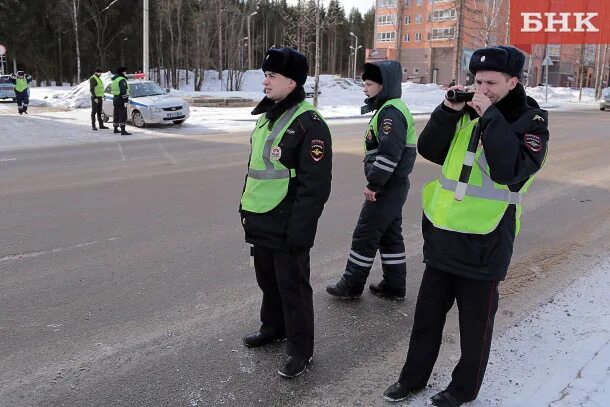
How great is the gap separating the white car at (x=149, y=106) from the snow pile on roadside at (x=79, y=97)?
261 inches

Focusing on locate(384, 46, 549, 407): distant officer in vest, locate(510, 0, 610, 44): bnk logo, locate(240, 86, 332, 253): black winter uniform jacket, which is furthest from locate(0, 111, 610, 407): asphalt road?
locate(510, 0, 610, 44): bnk logo

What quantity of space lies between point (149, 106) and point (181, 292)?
14.4 meters

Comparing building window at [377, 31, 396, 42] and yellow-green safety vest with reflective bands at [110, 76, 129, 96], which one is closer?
yellow-green safety vest with reflective bands at [110, 76, 129, 96]

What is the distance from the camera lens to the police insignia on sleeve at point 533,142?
2.55 m

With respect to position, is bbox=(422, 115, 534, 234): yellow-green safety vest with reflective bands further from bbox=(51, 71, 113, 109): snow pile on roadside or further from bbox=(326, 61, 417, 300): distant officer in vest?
bbox=(51, 71, 113, 109): snow pile on roadside

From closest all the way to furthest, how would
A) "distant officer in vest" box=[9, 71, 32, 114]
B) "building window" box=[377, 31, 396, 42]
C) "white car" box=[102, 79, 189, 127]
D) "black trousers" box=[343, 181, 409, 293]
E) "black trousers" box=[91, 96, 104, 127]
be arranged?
1. "black trousers" box=[343, 181, 409, 293]
2. "black trousers" box=[91, 96, 104, 127]
3. "white car" box=[102, 79, 189, 127]
4. "distant officer in vest" box=[9, 71, 32, 114]
5. "building window" box=[377, 31, 396, 42]

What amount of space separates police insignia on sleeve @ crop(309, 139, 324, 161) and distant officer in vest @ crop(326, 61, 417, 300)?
3.50ft

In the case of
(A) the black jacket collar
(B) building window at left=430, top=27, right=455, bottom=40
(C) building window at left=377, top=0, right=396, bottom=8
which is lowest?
(A) the black jacket collar

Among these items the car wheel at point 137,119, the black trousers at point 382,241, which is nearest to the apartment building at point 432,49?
the car wheel at point 137,119

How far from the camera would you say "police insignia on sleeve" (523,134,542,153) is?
255 centimetres

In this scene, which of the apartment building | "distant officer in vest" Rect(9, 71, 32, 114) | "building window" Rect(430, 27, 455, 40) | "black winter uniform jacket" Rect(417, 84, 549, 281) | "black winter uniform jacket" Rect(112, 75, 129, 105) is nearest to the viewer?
"black winter uniform jacket" Rect(417, 84, 549, 281)

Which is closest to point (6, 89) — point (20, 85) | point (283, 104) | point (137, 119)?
point (20, 85)

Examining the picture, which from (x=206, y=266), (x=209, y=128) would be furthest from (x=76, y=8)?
(x=206, y=266)

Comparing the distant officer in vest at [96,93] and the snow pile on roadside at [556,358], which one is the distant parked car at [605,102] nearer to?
the distant officer in vest at [96,93]
